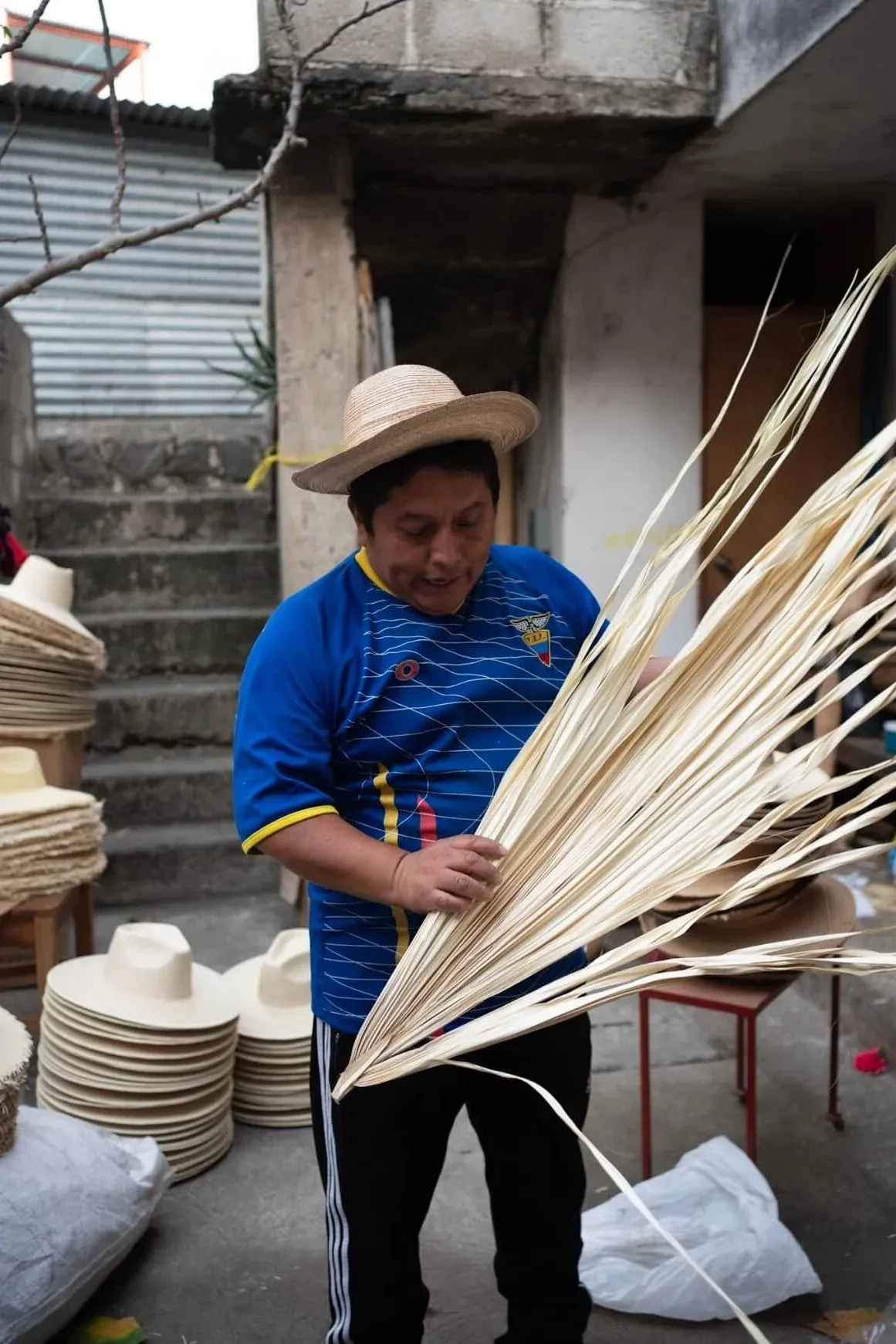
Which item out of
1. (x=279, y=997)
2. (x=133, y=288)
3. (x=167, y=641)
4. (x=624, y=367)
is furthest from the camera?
(x=133, y=288)

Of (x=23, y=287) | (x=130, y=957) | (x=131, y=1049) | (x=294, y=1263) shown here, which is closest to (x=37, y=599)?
(x=130, y=957)

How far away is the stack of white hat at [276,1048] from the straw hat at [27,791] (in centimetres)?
71

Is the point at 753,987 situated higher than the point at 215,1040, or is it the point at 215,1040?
the point at 753,987

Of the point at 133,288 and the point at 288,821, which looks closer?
the point at 288,821

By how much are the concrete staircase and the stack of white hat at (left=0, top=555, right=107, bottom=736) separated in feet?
3.64

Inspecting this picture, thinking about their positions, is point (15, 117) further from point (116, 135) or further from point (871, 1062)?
point (871, 1062)

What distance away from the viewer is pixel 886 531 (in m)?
0.94

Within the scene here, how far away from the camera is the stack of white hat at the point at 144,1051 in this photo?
7.97 ft

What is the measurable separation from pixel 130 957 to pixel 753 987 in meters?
1.42

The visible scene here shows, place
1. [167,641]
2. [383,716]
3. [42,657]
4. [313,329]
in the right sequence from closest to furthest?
[383,716], [42,657], [313,329], [167,641]

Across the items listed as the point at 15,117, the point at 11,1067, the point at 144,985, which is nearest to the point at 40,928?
the point at 144,985

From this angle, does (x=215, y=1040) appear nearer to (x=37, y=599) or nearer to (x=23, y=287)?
(x=37, y=599)

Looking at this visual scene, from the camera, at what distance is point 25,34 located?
47.4 inches

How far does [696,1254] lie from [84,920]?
214 cm
